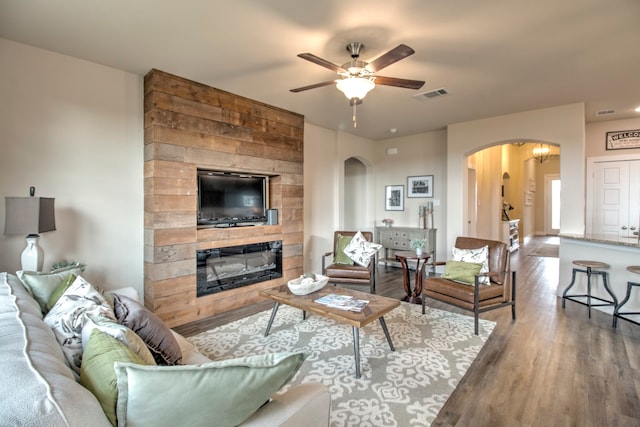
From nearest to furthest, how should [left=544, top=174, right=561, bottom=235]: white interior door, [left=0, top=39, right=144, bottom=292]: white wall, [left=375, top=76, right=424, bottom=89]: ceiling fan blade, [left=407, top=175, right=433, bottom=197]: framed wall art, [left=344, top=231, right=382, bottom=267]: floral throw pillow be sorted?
[left=375, top=76, right=424, bottom=89]: ceiling fan blade
[left=0, top=39, right=144, bottom=292]: white wall
[left=344, top=231, right=382, bottom=267]: floral throw pillow
[left=407, top=175, right=433, bottom=197]: framed wall art
[left=544, top=174, right=561, bottom=235]: white interior door

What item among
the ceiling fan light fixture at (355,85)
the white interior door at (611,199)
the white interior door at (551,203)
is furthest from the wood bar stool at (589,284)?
the white interior door at (551,203)

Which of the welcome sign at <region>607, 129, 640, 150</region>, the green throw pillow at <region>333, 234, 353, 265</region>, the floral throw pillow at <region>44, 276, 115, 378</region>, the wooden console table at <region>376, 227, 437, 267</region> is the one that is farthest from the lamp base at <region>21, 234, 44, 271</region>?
the welcome sign at <region>607, 129, 640, 150</region>

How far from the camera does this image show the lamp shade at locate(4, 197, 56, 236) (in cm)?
232

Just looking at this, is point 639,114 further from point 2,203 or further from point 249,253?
point 2,203

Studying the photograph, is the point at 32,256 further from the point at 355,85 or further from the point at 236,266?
the point at 355,85

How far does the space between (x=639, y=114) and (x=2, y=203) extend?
26.8 feet

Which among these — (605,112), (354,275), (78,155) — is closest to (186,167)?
(78,155)

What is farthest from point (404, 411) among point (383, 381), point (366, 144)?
point (366, 144)

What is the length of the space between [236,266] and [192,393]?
3.31m

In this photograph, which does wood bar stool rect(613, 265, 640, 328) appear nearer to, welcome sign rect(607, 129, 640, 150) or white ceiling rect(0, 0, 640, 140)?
white ceiling rect(0, 0, 640, 140)

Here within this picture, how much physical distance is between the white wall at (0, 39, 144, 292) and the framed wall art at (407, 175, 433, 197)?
4899 millimetres

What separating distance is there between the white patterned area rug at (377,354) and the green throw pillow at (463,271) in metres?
0.47

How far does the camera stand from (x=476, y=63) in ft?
10.1

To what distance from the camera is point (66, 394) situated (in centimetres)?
77
